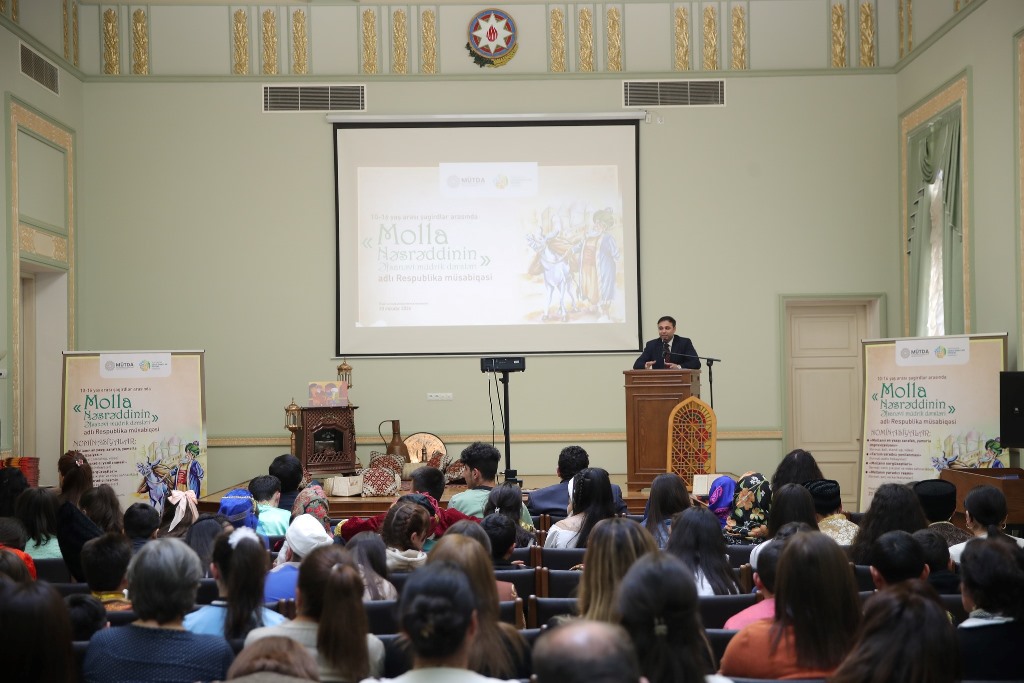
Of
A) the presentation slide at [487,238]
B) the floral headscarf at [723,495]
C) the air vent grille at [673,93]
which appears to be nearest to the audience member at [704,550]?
the floral headscarf at [723,495]

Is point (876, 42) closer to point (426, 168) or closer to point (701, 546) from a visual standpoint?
point (426, 168)

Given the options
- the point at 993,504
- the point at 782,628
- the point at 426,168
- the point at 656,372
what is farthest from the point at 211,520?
the point at 426,168

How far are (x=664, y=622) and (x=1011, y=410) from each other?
18.9ft

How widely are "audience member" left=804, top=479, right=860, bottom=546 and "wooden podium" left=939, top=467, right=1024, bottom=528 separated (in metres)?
2.01

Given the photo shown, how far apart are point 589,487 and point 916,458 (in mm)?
4156

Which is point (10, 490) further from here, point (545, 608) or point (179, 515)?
point (545, 608)

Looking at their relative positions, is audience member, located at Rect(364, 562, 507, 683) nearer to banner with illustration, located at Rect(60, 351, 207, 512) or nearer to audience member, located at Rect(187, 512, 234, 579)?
audience member, located at Rect(187, 512, 234, 579)

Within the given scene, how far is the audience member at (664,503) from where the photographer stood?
4.09 meters

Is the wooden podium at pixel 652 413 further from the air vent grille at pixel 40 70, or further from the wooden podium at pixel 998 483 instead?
the air vent grille at pixel 40 70

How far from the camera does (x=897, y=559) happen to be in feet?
8.78

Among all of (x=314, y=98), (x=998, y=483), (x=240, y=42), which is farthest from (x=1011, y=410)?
(x=240, y=42)

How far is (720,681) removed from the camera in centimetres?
197

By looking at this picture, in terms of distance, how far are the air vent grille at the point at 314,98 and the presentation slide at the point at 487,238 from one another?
0.21 meters

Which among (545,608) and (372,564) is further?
(372,564)
